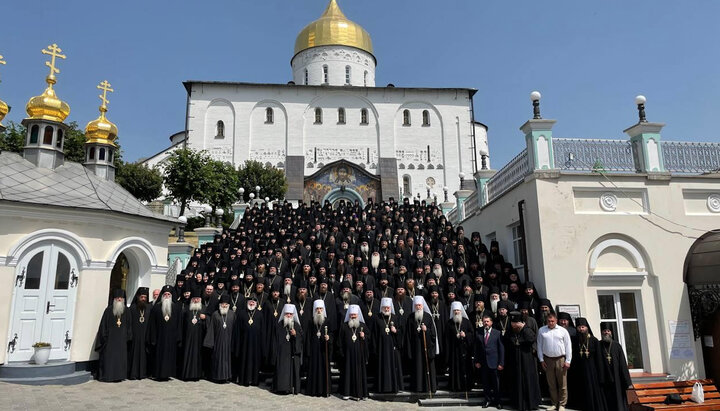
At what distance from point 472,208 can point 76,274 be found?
9.48 m

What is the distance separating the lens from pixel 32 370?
775 cm

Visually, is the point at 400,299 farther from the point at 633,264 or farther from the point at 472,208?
the point at 472,208

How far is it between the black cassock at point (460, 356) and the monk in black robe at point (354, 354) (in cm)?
140

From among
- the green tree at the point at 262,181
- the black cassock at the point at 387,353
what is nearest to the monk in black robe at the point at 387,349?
the black cassock at the point at 387,353

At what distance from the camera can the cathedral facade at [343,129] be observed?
1476 inches

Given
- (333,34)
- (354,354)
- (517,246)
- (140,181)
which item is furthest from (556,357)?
(333,34)

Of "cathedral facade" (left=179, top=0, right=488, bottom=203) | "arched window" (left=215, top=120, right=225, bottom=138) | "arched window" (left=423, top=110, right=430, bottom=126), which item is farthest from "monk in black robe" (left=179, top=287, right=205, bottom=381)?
"arched window" (left=423, top=110, right=430, bottom=126)

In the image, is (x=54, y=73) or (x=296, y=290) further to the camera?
(x=54, y=73)

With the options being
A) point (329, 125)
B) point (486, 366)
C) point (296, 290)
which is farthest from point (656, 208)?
point (329, 125)

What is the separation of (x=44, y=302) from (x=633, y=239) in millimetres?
10575

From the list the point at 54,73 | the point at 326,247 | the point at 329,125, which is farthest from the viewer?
the point at 329,125

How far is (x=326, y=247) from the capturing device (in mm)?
12867

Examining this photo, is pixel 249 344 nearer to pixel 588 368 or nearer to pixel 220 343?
pixel 220 343

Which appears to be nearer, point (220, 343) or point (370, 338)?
point (370, 338)
